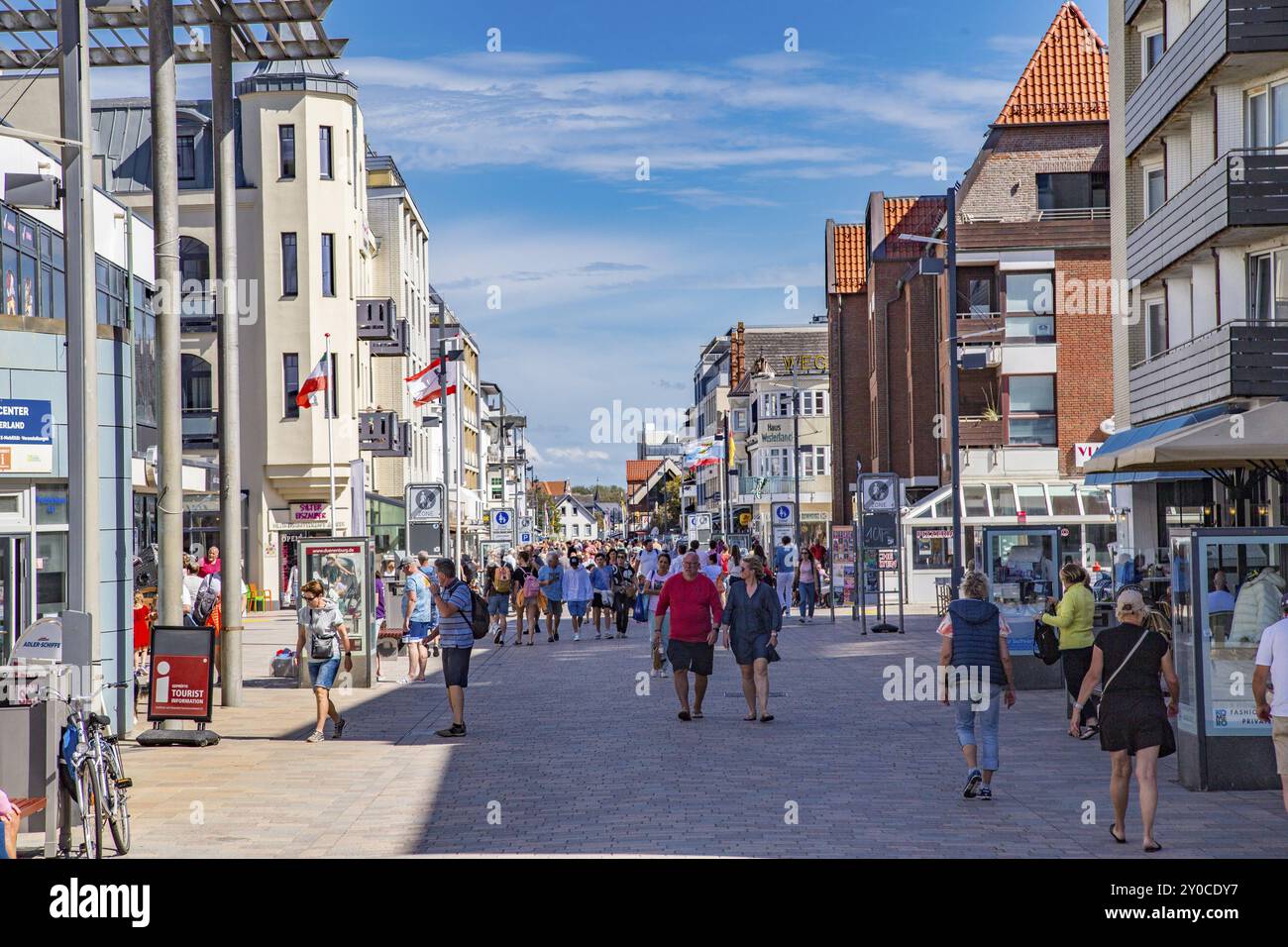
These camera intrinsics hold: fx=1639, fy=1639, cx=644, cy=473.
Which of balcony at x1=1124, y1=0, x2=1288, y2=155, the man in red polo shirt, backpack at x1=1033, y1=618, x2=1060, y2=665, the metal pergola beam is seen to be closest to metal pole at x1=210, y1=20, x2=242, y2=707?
the metal pergola beam

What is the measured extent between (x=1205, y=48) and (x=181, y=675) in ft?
60.9

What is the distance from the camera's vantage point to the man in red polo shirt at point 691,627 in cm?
1755

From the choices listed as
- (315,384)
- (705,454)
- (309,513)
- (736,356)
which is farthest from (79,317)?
(736,356)

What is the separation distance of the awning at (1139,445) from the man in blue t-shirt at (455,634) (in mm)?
8908

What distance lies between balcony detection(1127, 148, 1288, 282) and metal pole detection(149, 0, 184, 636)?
1545 cm

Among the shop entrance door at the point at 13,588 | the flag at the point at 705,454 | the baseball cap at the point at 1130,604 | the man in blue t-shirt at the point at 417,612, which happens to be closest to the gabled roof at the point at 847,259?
the flag at the point at 705,454

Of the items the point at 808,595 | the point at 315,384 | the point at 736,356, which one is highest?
the point at 736,356

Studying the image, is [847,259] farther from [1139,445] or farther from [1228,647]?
[1228,647]

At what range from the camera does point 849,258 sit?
239ft

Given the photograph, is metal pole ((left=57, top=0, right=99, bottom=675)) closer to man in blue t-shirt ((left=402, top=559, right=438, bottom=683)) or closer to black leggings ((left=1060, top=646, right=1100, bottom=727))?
black leggings ((left=1060, top=646, right=1100, bottom=727))

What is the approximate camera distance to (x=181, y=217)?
5122 cm
